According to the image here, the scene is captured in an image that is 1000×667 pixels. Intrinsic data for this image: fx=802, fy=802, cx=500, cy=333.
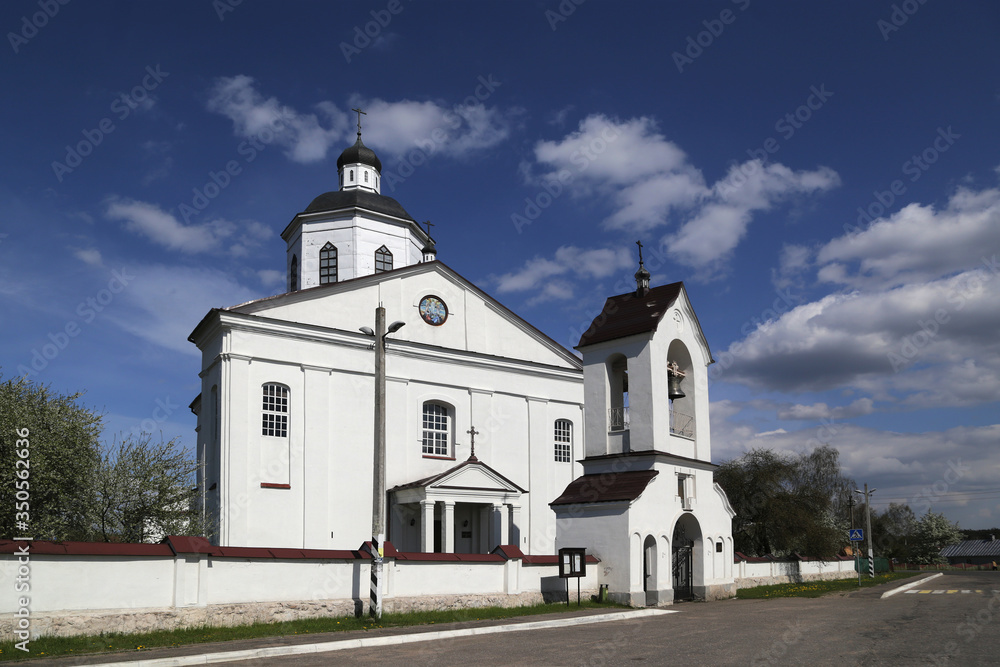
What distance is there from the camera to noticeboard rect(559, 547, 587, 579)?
19.2 m

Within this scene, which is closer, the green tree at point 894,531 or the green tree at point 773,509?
the green tree at point 773,509

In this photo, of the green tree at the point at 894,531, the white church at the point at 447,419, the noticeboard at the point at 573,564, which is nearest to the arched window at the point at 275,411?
the white church at the point at 447,419

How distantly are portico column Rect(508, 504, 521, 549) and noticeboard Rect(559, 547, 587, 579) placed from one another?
10260 mm

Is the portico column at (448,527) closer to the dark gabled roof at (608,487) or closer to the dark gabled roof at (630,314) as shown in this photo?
the dark gabled roof at (608,487)

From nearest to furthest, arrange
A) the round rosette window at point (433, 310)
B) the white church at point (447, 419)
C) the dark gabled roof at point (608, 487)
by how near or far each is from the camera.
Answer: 1. the dark gabled roof at point (608, 487)
2. the white church at point (447, 419)
3. the round rosette window at point (433, 310)

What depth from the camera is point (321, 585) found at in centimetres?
1602

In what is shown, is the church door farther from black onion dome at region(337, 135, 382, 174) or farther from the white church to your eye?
black onion dome at region(337, 135, 382, 174)

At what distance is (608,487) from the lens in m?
21.3

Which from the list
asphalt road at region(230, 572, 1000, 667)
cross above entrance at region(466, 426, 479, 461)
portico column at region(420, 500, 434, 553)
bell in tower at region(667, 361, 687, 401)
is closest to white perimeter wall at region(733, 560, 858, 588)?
bell in tower at region(667, 361, 687, 401)

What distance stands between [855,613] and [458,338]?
18.0 meters

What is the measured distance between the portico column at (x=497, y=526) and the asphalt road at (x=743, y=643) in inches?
469

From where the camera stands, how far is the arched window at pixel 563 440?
3378cm

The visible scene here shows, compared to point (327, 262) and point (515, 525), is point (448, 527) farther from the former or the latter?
point (327, 262)

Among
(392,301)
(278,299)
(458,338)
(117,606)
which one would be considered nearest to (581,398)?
(458,338)
